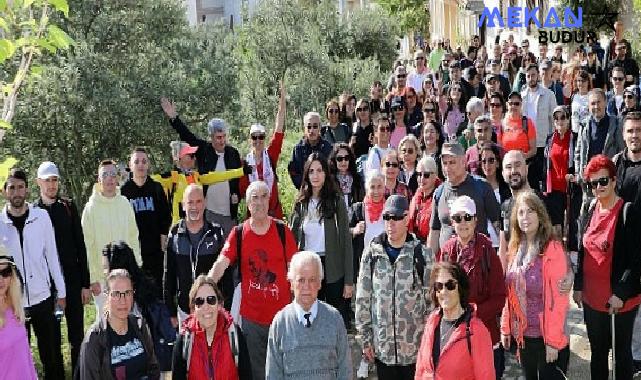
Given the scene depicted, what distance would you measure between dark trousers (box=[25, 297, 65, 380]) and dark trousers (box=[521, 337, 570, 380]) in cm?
→ 378

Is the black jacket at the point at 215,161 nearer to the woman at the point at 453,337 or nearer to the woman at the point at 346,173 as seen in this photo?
the woman at the point at 346,173

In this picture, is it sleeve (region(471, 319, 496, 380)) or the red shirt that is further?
the red shirt

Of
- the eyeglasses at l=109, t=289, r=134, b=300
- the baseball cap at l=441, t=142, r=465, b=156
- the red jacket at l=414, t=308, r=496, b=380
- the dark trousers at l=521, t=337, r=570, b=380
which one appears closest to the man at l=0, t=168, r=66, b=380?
the eyeglasses at l=109, t=289, r=134, b=300

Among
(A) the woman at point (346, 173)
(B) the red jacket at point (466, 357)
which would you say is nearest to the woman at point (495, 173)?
(A) the woman at point (346, 173)

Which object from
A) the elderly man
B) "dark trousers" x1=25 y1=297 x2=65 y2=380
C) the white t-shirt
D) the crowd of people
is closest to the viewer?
the elderly man

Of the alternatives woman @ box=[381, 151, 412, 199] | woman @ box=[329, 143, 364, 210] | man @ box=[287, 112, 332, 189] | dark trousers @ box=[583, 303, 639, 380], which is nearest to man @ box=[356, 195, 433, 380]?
dark trousers @ box=[583, 303, 639, 380]

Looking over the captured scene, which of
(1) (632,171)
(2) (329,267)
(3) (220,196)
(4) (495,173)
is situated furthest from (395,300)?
(3) (220,196)

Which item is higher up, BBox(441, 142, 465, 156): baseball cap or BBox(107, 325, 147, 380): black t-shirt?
BBox(441, 142, 465, 156): baseball cap

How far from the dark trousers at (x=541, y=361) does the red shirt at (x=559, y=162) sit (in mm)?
3995

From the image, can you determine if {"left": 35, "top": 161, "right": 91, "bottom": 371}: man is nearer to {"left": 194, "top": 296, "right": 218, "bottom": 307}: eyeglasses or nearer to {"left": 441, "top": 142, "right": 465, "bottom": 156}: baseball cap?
{"left": 194, "top": 296, "right": 218, "bottom": 307}: eyeglasses

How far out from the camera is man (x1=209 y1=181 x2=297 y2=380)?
19.8 feet

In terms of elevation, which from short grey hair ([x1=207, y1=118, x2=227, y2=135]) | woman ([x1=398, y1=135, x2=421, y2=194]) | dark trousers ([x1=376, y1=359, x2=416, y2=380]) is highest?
short grey hair ([x1=207, y1=118, x2=227, y2=135])

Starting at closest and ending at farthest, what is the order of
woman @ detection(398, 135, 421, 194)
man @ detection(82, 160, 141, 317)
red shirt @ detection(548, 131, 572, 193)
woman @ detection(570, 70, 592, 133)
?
man @ detection(82, 160, 141, 317) → woman @ detection(398, 135, 421, 194) → red shirt @ detection(548, 131, 572, 193) → woman @ detection(570, 70, 592, 133)

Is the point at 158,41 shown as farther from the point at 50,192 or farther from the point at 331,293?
the point at 331,293
